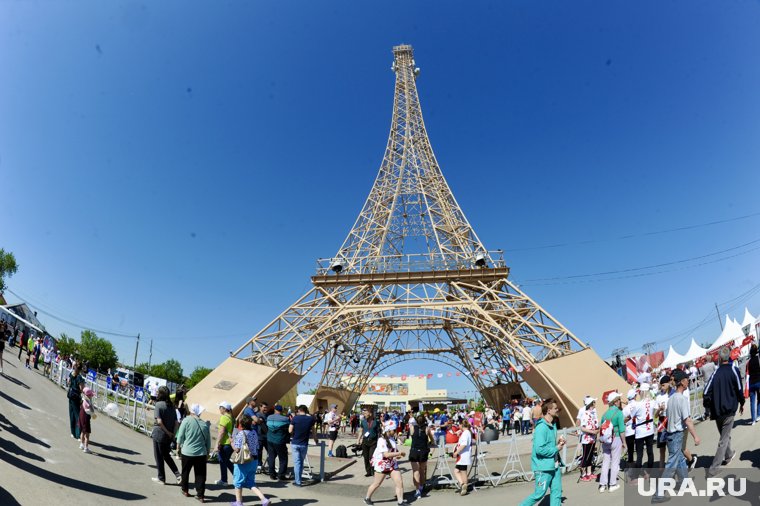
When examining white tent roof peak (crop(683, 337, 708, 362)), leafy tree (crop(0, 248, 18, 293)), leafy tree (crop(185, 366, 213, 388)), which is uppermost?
leafy tree (crop(0, 248, 18, 293))

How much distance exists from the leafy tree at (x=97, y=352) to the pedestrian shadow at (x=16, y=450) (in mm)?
74934

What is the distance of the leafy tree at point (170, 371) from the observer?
8844 centimetres

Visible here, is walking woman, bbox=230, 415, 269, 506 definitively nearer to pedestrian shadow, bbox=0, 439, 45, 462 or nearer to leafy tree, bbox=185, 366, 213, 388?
pedestrian shadow, bbox=0, 439, 45, 462

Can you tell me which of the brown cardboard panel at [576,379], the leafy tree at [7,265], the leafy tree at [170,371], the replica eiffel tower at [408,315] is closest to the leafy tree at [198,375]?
the leafy tree at [170,371]

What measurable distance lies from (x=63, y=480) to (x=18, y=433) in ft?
9.42

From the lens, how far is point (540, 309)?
21.1 m

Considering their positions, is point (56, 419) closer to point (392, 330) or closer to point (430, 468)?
point (430, 468)

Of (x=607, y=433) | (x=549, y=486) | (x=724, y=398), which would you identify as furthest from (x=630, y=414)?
(x=549, y=486)

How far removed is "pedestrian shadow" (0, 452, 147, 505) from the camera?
254 inches

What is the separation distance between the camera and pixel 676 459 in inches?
256

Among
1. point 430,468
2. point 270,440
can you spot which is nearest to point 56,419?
point 270,440

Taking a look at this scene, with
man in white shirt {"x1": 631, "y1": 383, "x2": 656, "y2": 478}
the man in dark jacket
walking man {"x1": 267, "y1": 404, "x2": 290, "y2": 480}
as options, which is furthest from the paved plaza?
the man in dark jacket

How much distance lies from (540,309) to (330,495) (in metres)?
14.6

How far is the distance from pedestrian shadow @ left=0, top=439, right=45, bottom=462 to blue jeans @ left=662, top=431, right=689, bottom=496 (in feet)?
32.2
